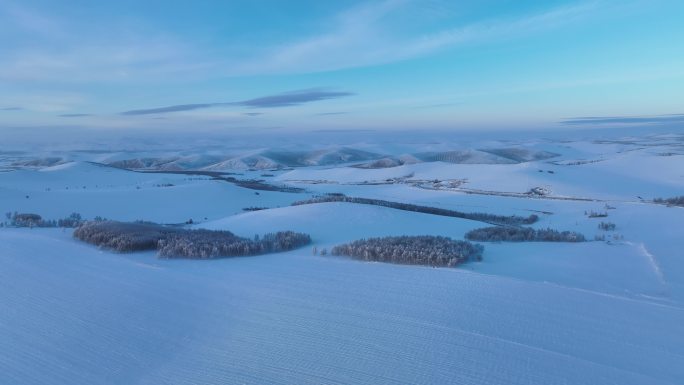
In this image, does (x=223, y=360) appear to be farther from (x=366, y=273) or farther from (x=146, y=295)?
(x=366, y=273)

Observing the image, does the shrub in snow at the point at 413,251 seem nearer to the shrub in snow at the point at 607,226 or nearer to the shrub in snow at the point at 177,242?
the shrub in snow at the point at 177,242

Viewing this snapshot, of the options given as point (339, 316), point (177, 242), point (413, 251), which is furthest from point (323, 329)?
point (177, 242)

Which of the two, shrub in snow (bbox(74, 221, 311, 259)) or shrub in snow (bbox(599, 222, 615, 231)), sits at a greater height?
shrub in snow (bbox(74, 221, 311, 259))

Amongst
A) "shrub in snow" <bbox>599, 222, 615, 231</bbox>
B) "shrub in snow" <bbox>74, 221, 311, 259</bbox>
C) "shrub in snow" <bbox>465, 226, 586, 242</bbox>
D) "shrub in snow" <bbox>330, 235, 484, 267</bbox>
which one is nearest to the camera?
"shrub in snow" <bbox>330, 235, 484, 267</bbox>

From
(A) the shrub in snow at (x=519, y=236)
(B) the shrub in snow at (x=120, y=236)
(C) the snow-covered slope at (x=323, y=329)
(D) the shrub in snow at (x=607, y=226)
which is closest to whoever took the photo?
(C) the snow-covered slope at (x=323, y=329)

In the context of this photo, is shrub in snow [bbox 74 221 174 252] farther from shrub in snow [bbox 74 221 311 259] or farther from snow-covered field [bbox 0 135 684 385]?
snow-covered field [bbox 0 135 684 385]

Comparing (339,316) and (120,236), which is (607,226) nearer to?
(339,316)

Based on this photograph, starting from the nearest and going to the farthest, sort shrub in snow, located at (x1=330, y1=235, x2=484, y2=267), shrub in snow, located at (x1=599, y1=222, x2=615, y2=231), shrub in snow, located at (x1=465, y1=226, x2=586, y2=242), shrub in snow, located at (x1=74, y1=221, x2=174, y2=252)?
shrub in snow, located at (x1=330, y1=235, x2=484, y2=267), shrub in snow, located at (x1=74, y1=221, x2=174, y2=252), shrub in snow, located at (x1=465, y1=226, x2=586, y2=242), shrub in snow, located at (x1=599, y1=222, x2=615, y2=231)

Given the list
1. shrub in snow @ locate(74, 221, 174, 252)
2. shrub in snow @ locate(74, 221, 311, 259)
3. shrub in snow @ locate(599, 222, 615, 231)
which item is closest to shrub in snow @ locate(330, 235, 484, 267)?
shrub in snow @ locate(74, 221, 311, 259)

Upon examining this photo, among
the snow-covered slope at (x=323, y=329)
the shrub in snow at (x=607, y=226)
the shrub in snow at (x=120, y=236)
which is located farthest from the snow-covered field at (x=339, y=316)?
the shrub in snow at (x=607, y=226)
